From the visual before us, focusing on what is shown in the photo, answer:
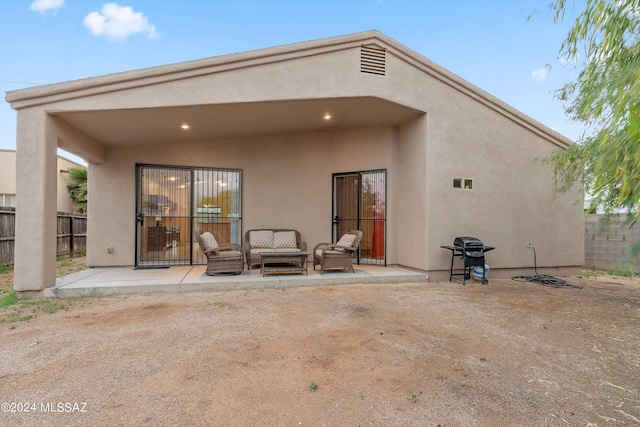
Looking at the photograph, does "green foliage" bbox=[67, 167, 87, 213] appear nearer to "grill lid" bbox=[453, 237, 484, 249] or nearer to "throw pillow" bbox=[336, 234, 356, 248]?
"throw pillow" bbox=[336, 234, 356, 248]

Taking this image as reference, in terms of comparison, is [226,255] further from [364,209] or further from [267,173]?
[364,209]

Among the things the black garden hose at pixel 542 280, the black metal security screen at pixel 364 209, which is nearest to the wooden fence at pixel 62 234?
the black metal security screen at pixel 364 209

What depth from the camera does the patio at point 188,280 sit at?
4984mm

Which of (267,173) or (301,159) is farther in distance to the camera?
(301,159)

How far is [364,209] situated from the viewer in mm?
7699

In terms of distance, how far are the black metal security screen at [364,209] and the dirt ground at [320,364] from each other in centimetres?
301

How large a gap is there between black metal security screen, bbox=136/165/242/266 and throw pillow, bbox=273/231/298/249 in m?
1.00

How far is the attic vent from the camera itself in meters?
5.82

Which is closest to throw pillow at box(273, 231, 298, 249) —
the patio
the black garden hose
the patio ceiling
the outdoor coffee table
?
the patio

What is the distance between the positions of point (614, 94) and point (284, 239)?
20.8 ft

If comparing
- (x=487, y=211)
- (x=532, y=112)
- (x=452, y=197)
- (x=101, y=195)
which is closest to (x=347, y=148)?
(x=452, y=197)

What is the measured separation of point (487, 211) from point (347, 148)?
362cm

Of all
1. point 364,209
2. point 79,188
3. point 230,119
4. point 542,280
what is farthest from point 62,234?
point 542,280

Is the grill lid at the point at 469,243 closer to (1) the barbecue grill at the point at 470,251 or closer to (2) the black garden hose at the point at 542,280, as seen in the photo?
(1) the barbecue grill at the point at 470,251
